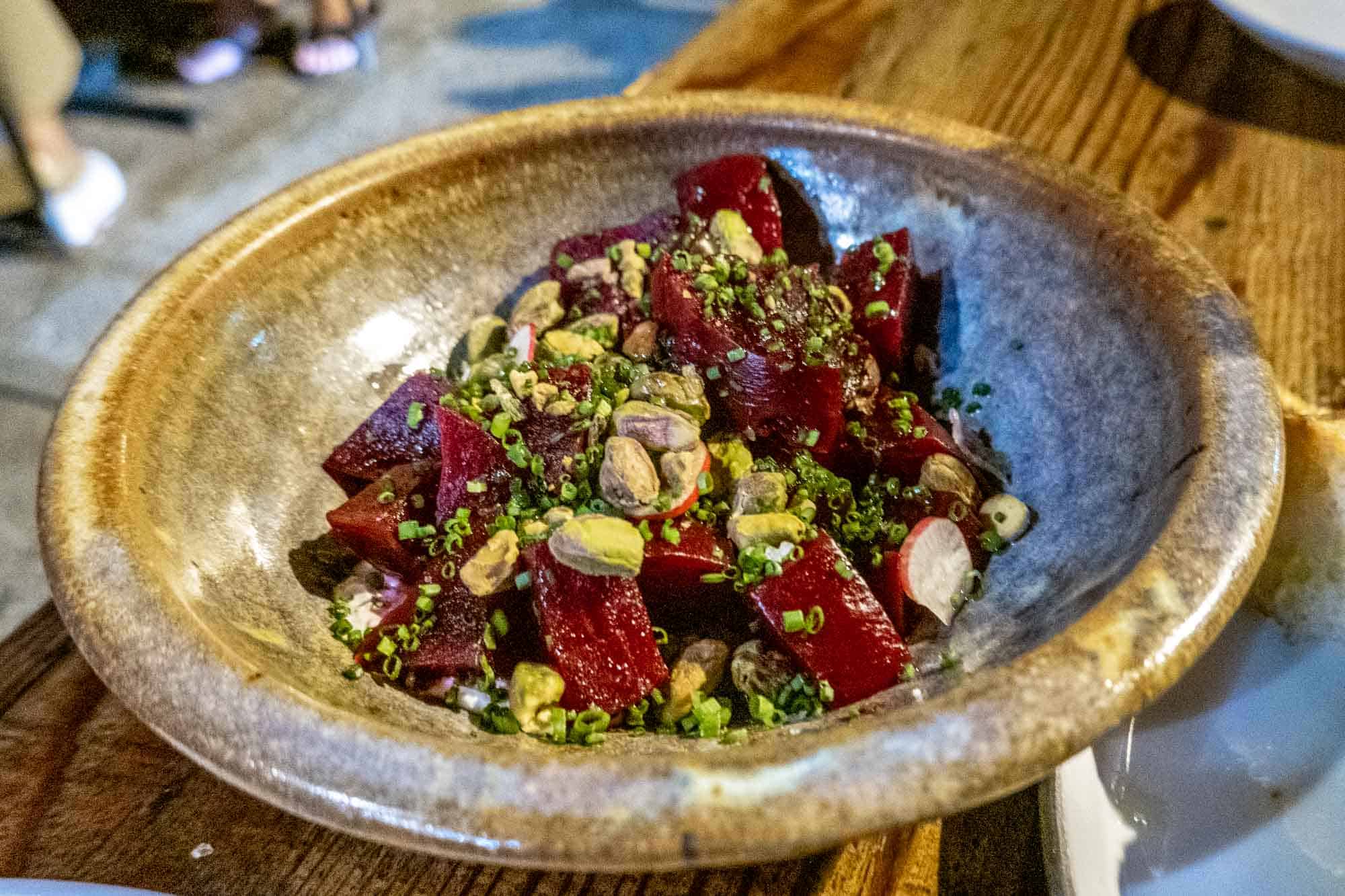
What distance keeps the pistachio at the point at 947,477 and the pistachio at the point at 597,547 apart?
1.57ft

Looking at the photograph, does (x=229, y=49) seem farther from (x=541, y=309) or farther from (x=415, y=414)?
(x=415, y=414)

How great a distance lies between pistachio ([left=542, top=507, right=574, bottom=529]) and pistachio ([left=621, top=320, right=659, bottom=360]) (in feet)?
1.18

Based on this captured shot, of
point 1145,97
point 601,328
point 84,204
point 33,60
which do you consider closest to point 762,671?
point 601,328

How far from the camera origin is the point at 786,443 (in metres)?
1.33

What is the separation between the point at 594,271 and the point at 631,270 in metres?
0.07

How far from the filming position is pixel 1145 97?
2438 mm

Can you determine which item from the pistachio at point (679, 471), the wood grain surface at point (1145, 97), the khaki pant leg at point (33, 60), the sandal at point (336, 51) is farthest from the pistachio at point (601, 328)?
the sandal at point (336, 51)

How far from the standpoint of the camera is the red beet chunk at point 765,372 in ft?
4.23

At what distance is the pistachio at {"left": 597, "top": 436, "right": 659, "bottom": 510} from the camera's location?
118 centimetres

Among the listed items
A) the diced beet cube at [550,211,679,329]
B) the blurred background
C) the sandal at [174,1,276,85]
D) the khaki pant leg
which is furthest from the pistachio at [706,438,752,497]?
the sandal at [174,1,276,85]

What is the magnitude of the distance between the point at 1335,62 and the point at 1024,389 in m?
1.48

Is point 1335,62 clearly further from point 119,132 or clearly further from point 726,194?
point 119,132

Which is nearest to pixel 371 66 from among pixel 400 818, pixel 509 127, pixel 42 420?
pixel 42 420

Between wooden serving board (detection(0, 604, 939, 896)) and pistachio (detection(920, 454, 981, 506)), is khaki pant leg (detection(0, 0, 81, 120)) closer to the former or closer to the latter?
wooden serving board (detection(0, 604, 939, 896))
